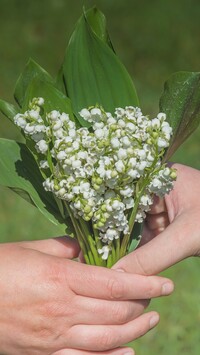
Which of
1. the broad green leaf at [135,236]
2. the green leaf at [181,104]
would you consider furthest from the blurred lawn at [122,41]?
the green leaf at [181,104]

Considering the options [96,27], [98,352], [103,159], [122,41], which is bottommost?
[122,41]

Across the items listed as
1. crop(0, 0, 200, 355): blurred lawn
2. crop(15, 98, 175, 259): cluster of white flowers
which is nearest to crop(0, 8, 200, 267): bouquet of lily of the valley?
crop(15, 98, 175, 259): cluster of white flowers

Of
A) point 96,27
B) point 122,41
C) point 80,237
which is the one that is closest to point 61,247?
point 80,237

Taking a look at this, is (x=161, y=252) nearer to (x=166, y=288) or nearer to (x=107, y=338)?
(x=166, y=288)

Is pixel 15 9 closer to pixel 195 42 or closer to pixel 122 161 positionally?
pixel 195 42

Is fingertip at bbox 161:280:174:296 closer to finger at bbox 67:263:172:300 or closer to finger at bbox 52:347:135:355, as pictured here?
finger at bbox 67:263:172:300

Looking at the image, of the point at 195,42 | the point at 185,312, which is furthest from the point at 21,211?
the point at 195,42

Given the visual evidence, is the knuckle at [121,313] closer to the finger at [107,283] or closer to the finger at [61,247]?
the finger at [107,283]
